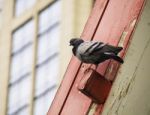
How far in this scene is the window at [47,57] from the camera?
38.0ft

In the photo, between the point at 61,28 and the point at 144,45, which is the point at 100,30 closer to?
the point at 144,45

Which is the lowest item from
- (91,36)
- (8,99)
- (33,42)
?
(8,99)

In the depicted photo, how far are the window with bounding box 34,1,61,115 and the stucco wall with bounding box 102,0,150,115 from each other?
8285 millimetres

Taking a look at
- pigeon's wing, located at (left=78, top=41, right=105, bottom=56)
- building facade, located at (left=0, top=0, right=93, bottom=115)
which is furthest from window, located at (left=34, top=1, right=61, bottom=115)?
pigeon's wing, located at (left=78, top=41, right=105, bottom=56)

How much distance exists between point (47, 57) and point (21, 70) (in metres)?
0.69

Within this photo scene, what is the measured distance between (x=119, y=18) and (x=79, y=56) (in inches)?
12.6

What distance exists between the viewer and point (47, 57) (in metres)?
12.1

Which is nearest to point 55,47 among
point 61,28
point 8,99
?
point 61,28

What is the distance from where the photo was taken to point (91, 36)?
11.3 ft

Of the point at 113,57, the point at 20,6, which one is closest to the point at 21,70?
the point at 20,6

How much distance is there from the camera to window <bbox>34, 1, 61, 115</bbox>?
11572mm

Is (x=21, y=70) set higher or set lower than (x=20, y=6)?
lower

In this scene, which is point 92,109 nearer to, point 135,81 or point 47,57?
point 135,81

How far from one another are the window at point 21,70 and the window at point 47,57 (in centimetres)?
24
